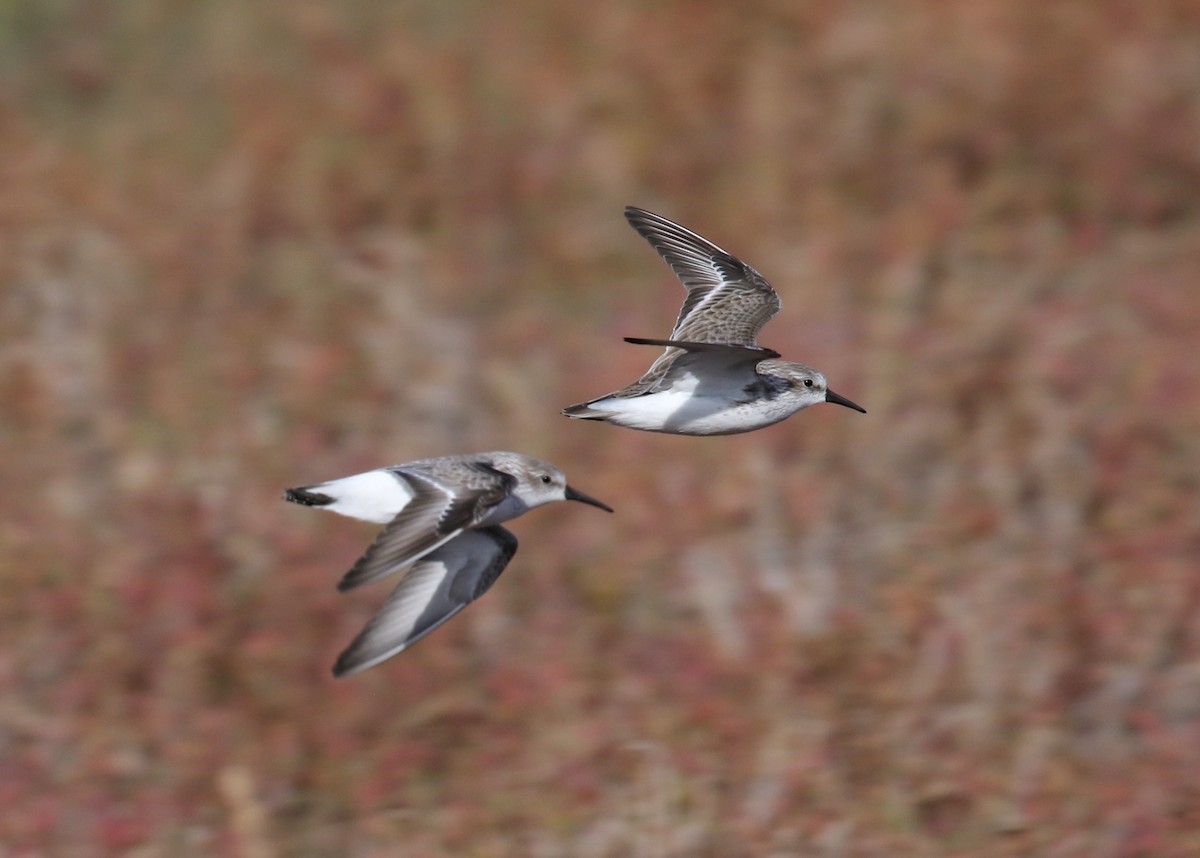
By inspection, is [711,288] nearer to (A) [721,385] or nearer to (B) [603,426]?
(A) [721,385]

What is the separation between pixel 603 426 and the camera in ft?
28.5

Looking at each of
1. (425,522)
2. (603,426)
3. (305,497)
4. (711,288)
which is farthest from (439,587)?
(603,426)

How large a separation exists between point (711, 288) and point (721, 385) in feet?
2.81

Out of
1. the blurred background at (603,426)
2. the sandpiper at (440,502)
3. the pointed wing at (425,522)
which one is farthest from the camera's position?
the blurred background at (603,426)

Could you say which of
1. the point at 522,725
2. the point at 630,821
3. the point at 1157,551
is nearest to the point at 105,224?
the point at 522,725

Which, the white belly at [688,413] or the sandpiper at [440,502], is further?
the white belly at [688,413]

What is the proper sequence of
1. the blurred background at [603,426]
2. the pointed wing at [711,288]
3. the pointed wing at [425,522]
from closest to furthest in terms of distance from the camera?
the pointed wing at [425,522], the pointed wing at [711,288], the blurred background at [603,426]

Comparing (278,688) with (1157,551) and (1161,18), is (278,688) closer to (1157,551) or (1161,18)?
(1157,551)

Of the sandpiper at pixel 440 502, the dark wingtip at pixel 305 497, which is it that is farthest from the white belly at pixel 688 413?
the dark wingtip at pixel 305 497

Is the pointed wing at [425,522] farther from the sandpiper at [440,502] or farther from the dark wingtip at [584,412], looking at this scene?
the dark wingtip at [584,412]

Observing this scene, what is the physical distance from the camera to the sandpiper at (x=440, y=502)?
14.4 feet

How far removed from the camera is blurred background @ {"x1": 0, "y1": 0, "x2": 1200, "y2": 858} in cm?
756

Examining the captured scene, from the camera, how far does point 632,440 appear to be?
28.5ft

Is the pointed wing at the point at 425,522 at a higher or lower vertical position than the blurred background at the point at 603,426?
lower
